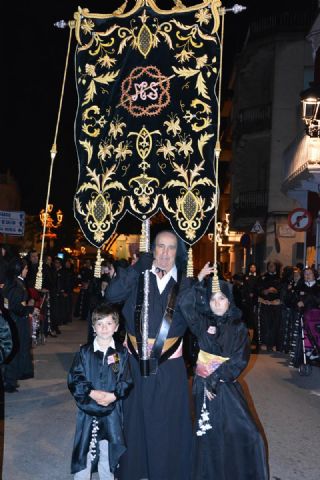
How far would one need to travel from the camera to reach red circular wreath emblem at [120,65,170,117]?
19.2ft

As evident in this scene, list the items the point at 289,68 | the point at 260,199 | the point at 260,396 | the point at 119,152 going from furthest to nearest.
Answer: the point at 260,199 → the point at 289,68 → the point at 260,396 → the point at 119,152

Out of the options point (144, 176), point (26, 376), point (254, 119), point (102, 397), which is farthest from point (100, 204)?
point (254, 119)

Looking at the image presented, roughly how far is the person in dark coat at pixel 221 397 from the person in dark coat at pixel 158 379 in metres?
0.13

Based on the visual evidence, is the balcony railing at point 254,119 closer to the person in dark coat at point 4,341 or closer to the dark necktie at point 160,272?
the dark necktie at point 160,272

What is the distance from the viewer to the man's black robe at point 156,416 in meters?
4.95

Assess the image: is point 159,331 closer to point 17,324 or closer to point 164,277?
point 164,277

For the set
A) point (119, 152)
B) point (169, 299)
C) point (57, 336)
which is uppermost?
point (119, 152)

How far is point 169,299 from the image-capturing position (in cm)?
518

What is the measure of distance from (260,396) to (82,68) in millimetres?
5162

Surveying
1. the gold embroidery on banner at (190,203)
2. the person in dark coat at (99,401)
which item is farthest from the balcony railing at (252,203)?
the person in dark coat at (99,401)

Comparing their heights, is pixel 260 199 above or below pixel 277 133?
below

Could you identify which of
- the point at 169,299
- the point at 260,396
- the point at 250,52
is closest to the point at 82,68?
the point at 169,299

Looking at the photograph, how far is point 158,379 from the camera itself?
5.05 meters

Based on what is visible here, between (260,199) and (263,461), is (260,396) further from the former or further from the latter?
(260,199)
